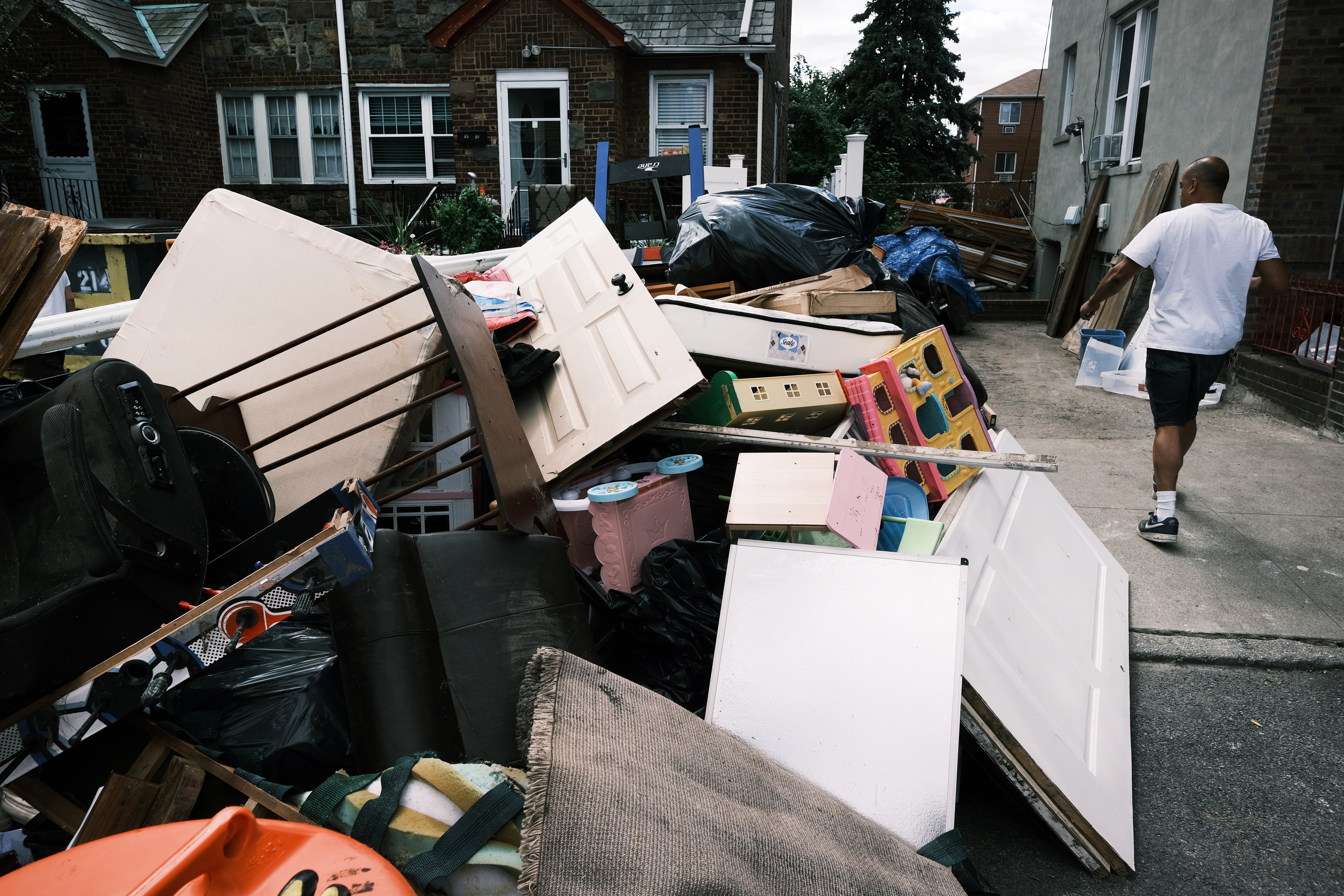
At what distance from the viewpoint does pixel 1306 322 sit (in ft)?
20.5

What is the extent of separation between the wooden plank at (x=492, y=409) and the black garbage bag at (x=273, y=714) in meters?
0.53

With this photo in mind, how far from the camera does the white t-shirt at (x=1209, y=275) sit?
4070 millimetres

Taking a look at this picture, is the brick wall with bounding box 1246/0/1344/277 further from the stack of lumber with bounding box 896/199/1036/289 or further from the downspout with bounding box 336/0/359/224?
the downspout with bounding box 336/0/359/224

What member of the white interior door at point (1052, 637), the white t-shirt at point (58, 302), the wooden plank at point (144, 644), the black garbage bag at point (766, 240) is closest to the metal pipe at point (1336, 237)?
the black garbage bag at point (766, 240)

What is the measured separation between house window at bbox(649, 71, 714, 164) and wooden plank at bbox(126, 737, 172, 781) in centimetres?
1225

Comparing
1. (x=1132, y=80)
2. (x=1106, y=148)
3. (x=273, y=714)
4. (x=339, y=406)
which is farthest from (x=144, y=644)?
(x=1106, y=148)

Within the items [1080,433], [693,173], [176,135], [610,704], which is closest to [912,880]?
[610,704]

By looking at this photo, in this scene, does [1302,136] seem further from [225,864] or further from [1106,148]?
[225,864]

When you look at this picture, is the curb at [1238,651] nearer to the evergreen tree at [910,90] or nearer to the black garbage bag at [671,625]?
the black garbage bag at [671,625]

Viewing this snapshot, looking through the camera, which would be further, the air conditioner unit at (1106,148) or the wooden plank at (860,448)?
the air conditioner unit at (1106,148)

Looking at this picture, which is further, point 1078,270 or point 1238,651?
point 1078,270

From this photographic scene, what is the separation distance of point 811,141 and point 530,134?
1612cm

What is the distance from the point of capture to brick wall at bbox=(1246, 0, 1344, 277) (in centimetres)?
648

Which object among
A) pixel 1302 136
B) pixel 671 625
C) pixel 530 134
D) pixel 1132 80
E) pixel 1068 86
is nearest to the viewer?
pixel 671 625
